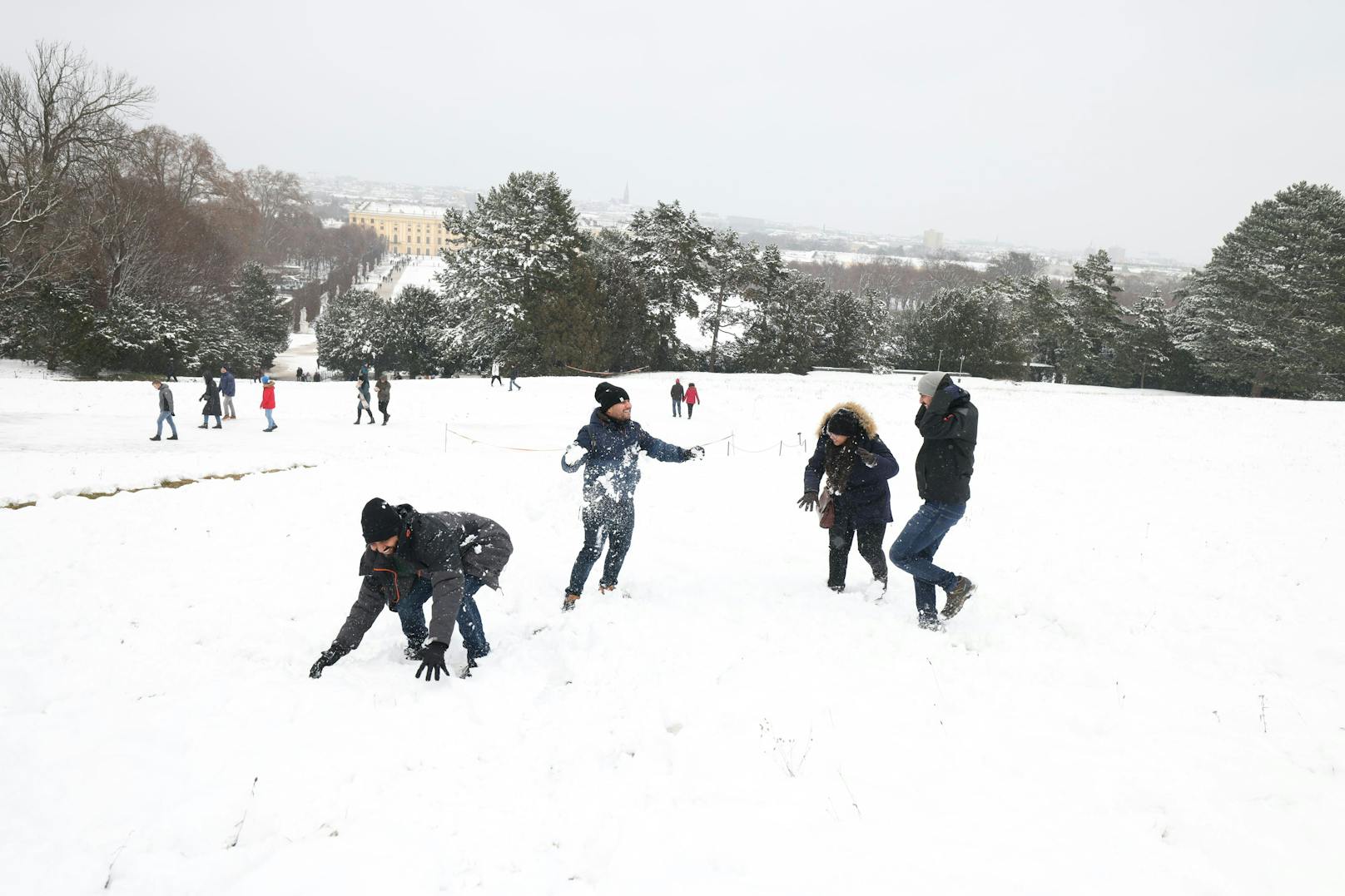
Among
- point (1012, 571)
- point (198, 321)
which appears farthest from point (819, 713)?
point (198, 321)

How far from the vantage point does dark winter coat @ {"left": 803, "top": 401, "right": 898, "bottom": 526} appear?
6027 mm

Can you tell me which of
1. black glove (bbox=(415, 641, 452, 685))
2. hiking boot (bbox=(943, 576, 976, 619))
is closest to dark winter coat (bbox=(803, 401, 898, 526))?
hiking boot (bbox=(943, 576, 976, 619))

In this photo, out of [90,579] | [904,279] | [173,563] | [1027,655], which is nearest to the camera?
[1027,655]

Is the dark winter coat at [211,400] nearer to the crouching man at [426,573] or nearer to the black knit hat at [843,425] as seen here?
A: the crouching man at [426,573]

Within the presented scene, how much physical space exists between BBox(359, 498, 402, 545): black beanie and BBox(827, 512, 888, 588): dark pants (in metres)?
3.90

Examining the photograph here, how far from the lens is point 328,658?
495 centimetres

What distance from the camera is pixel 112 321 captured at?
3041 cm

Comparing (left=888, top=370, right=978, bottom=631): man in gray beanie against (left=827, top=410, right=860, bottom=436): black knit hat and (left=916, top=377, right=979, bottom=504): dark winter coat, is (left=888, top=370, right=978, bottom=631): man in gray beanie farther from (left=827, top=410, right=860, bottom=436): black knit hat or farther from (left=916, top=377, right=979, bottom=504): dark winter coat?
(left=827, top=410, right=860, bottom=436): black knit hat

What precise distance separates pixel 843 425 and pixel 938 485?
0.99 metres

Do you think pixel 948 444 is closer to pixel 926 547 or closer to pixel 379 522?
pixel 926 547

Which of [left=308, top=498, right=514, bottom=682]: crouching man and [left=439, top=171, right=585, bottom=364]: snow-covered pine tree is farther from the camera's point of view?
→ [left=439, top=171, right=585, bottom=364]: snow-covered pine tree

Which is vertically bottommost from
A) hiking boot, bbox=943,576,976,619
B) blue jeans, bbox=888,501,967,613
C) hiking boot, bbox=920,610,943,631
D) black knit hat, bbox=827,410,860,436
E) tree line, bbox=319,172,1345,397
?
hiking boot, bbox=920,610,943,631

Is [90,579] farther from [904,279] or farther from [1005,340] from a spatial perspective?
[904,279]

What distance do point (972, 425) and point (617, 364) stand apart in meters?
41.3
